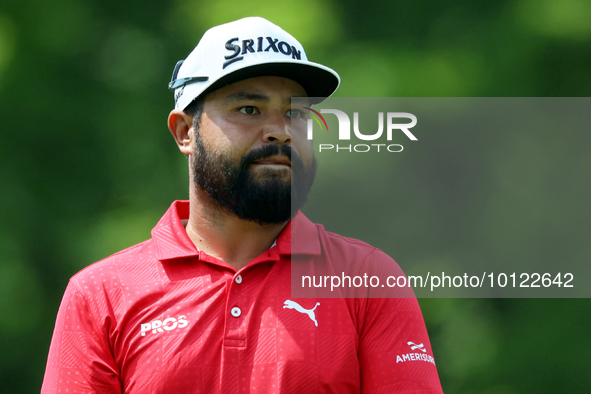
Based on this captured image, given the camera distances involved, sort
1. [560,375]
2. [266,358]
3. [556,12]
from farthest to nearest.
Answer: [556,12] < [560,375] < [266,358]

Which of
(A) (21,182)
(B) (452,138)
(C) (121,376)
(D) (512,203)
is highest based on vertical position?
(A) (21,182)

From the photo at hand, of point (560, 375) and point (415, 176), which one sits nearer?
point (415, 176)

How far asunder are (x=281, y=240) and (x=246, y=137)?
0.29m

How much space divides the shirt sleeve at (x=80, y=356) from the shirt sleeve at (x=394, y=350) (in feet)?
2.00

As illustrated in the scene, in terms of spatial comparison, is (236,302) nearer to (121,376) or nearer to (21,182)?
(121,376)

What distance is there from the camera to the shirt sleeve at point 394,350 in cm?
150

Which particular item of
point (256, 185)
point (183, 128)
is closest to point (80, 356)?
point (256, 185)

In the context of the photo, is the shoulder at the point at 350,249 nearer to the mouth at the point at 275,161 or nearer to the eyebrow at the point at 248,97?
the mouth at the point at 275,161

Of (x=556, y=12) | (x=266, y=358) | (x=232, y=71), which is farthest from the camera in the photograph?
(x=556, y=12)

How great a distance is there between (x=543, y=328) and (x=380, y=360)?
8.28 feet

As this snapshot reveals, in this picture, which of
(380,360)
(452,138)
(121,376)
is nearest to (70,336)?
(121,376)

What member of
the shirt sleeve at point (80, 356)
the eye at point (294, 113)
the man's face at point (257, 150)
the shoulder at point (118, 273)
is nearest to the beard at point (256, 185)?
the man's face at point (257, 150)

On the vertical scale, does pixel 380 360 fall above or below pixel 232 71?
below

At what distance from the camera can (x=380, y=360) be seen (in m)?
1.50
